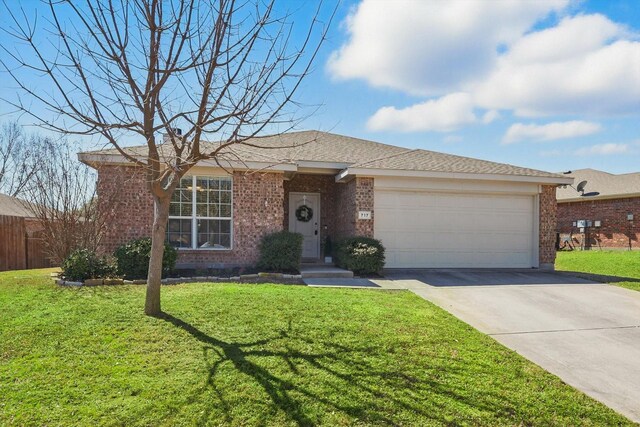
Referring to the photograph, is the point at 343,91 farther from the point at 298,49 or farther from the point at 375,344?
the point at 375,344

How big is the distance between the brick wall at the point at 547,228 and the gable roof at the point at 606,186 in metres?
9.66

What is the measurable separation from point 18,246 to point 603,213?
85.3ft

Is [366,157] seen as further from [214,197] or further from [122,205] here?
[122,205]

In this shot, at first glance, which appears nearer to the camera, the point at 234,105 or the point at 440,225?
the point at 234,105

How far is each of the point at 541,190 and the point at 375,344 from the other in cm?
930

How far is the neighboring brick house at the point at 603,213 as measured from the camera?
17497mm

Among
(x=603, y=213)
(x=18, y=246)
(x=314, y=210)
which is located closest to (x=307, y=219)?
(x=314, y=210)

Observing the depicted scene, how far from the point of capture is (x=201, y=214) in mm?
9938

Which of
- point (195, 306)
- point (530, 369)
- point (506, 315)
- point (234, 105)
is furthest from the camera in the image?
point (506, 315)

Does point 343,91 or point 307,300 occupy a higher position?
point 343,91

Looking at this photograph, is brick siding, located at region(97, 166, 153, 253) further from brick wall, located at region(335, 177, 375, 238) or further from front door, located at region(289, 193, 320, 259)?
brick wall, located at region(335, 177, 375, 238)

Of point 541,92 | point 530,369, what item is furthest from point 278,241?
point 541,92

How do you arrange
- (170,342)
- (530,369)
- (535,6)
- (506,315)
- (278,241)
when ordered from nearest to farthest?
(530,369), (170,342), (506,315), (535,6), (278,241)

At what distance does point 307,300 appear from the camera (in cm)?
629
